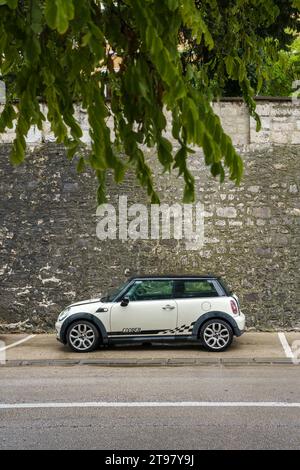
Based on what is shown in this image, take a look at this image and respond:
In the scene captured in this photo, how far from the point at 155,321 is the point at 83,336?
4.53 ft

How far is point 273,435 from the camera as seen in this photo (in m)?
5.62

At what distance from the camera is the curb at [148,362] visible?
33.5ft

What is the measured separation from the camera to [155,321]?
11203mm

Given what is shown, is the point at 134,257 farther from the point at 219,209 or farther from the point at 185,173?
the point at 185,173

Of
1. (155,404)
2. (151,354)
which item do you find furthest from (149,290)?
(155,404)

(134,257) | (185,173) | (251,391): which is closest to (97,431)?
(251,391)

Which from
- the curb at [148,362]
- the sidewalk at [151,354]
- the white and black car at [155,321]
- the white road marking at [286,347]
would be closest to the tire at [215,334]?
the white and black car at [155,321]

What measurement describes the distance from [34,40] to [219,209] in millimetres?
11672

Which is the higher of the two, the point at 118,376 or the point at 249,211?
the point at 249,211

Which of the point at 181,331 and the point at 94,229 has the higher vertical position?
the point at 94,229

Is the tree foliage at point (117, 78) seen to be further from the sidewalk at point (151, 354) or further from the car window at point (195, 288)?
the car window at point (195, 288)

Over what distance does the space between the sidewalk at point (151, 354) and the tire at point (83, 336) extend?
0.14 metres

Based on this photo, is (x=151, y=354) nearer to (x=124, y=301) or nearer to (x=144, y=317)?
(x=144, y=317)

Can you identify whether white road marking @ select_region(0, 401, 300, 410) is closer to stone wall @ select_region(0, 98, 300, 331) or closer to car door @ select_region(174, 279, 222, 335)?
car door @ select_region(174, 279, 222, 335)
